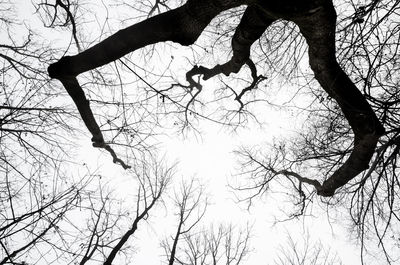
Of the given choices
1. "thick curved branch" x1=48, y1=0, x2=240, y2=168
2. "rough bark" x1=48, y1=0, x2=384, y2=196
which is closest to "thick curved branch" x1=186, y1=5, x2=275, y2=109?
"rough bark" x1=48, y1=0, x2=384, y2=196

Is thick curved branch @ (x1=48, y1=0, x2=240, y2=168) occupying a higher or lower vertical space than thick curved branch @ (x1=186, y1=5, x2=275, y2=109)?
lower

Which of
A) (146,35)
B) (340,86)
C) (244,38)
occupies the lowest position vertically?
(146,35)

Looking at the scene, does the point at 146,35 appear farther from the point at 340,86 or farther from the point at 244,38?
the point at 340,86

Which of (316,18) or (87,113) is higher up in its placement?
(316,18)

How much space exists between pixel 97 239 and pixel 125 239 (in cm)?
93

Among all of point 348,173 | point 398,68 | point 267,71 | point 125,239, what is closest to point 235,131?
point 267,71

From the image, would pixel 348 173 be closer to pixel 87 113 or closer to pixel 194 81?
pixel 194 81

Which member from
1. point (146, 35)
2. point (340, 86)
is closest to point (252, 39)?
point (340, 86)

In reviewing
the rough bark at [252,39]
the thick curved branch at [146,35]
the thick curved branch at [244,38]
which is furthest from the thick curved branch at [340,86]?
the thick curved branch at [146,35]

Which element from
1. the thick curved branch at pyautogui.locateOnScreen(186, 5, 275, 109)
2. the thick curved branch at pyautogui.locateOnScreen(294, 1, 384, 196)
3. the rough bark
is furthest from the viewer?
the thick curved branch at pyautogui.locateOnScreen(186, 5, 275, 109)

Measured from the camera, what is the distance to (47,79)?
4.62 meters

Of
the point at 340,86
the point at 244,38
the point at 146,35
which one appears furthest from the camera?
the point at 244,38

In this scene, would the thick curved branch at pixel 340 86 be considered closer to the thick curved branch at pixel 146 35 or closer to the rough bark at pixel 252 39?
the rough bark at pixel 252 39

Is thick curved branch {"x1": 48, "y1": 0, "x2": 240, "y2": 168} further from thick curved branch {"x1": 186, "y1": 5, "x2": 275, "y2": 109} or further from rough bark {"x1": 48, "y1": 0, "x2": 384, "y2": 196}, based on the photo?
thick curved branch {"x1": 186, "y1": 5, "x2": 275, "y2": 109}
